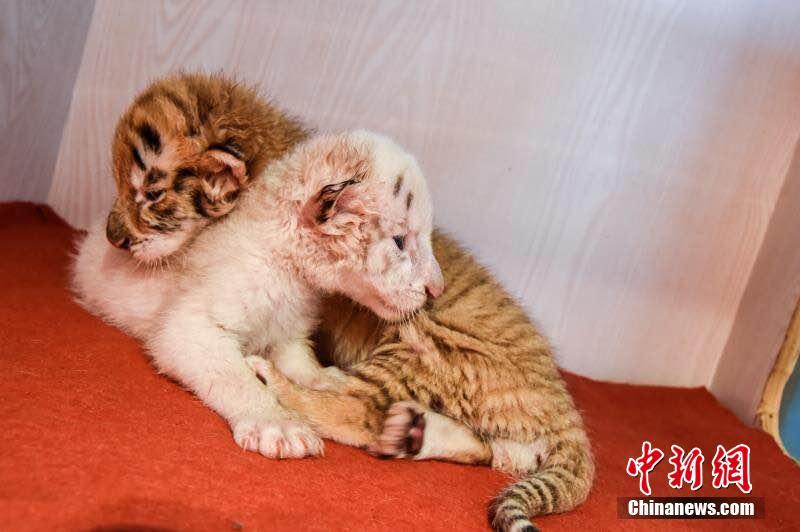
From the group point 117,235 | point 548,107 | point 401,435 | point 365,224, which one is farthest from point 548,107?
point 117,235

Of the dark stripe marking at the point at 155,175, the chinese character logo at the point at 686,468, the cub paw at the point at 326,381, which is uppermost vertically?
the dark stripe marking at the point at 155,175

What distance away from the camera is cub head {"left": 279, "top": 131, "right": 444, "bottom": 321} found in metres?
2.09

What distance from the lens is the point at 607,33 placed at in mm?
2883

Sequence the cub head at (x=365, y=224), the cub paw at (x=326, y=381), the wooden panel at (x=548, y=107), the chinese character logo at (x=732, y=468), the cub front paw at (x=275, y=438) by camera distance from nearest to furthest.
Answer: the cub front paw at (x=275, y=438) → the cub head at (x=365, y=224) → the cub paw at (x=326, y=381) → the chinese character logo at (x=732, y=468) → the wooden panel at (x=548, y=107)

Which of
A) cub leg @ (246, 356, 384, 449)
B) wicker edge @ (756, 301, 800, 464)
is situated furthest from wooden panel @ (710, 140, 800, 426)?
cub leg @ (246, 356, 384, 449)

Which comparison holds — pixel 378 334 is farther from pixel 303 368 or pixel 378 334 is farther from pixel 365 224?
pixel 365 224

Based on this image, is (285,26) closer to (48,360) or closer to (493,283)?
(493,283)

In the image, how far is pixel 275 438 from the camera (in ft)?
5.78

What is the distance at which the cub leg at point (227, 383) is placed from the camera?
1.77 m

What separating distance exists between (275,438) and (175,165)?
Result: 0.88m

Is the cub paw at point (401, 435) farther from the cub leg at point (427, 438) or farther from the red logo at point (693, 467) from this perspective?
the red logo at point (693, 467)

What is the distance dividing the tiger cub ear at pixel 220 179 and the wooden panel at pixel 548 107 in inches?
31.9

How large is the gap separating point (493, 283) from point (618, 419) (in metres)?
0.82

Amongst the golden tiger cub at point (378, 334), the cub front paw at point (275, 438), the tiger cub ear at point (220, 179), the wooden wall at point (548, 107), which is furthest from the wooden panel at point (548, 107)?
the cub front paw at point (275, 438)
